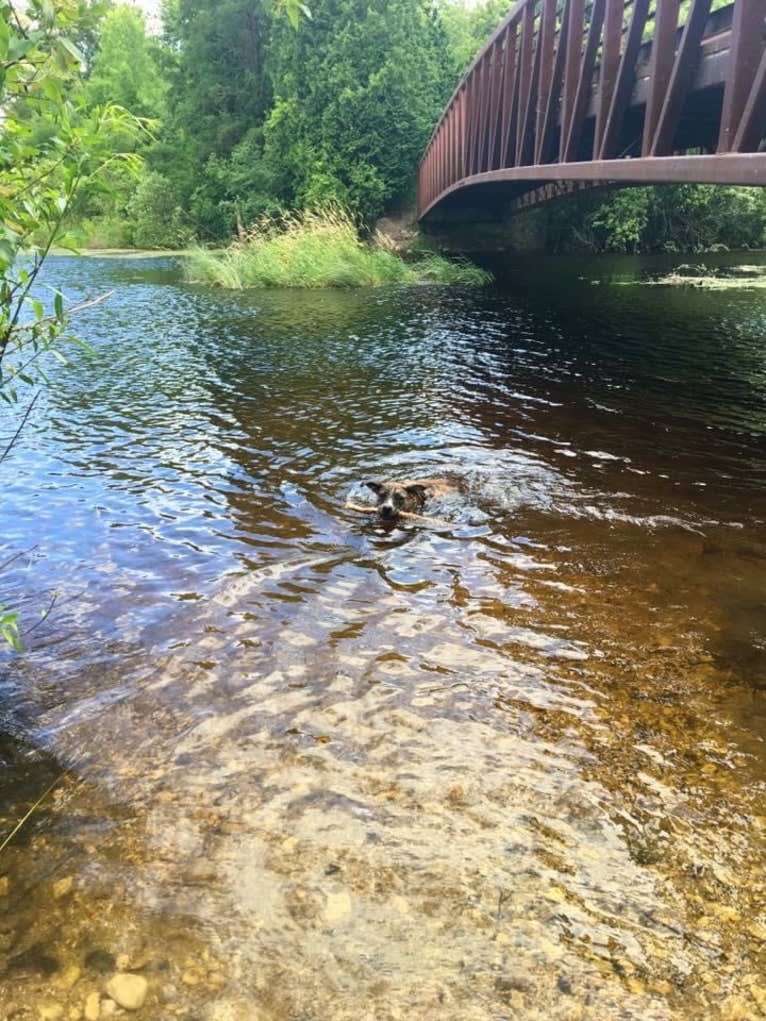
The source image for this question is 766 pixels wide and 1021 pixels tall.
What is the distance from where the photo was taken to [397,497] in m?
6.40

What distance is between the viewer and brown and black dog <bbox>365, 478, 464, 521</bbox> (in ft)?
20.5

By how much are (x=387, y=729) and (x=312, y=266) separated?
2178 cm

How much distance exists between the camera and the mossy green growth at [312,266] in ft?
76.4

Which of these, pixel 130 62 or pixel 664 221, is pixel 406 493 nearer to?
pixel 664 221

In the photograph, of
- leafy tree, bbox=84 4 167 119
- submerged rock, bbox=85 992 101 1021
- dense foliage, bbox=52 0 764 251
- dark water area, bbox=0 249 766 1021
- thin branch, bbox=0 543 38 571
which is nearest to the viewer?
submerged rock, bbox=85 992 101 1021

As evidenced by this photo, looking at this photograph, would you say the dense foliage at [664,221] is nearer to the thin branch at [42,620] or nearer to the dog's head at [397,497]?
the dog's head at [397,497]

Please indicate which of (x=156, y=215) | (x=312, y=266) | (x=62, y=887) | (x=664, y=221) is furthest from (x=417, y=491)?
(x=156, y=215)

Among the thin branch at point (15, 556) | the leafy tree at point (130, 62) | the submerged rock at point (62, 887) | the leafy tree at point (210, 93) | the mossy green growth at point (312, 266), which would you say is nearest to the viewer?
the submerged rock at point (62, 887)

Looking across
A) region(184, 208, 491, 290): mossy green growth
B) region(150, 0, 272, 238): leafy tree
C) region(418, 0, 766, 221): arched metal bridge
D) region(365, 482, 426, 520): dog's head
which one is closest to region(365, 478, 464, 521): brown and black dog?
region(365, 482, 426, 520): dog's head

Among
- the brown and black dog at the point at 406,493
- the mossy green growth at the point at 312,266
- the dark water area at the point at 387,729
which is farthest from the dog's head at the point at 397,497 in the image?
Answer: the mossy green growth at the point at 312,266

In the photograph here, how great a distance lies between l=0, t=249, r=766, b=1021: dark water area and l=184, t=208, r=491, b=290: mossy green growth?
16.0 metres

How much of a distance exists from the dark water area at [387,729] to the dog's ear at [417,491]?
0.41 metres

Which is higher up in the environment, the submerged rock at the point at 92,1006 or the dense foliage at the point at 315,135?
the dense foliage at the point at 315,135

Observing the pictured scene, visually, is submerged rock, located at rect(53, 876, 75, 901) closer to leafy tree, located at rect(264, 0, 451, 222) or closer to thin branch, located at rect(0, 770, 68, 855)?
thin branch, located at rect(0, 770, 68, 855)
